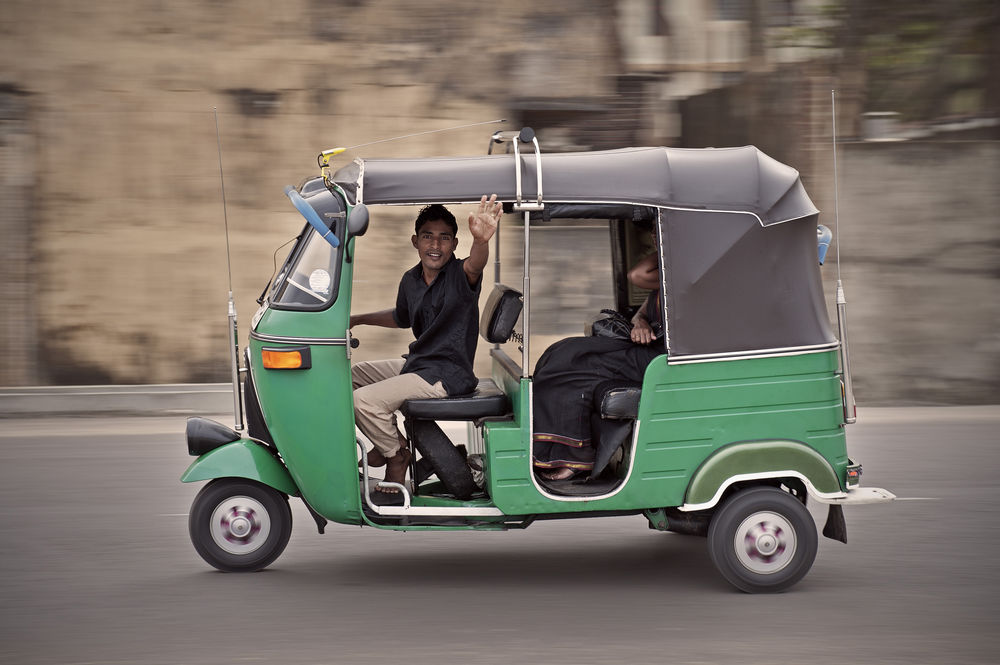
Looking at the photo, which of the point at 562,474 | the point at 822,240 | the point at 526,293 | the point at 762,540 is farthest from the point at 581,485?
the point at 822,240

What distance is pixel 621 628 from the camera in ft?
17.3

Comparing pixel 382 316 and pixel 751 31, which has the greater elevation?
pixel 751 31

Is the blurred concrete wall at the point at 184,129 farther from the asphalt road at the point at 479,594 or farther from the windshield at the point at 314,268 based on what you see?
the windshield at the point at 314,268

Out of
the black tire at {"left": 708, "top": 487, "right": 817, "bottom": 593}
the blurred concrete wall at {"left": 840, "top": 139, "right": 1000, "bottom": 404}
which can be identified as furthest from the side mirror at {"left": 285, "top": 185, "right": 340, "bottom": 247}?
the blurred concrete wall at {"left": 840, "top": 139, "right": 1000, "bottom": 404}

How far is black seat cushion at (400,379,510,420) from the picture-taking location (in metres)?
5.95

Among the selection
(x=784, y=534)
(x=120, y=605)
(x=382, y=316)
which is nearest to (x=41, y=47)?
(x=382, y=316)

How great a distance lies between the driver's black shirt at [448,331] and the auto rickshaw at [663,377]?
0.59 ft

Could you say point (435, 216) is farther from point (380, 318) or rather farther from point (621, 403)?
point (621, 403)

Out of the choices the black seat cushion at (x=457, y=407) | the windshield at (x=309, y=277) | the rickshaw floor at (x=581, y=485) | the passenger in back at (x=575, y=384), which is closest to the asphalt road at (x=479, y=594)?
the rickshaw floor at (x=581, y=485)

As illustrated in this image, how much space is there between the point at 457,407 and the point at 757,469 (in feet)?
4.98

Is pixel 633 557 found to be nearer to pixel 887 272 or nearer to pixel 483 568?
pixel 483 568

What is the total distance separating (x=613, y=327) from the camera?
6465 mm

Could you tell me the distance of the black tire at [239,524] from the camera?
19.7ft

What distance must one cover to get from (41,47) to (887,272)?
9789mm
